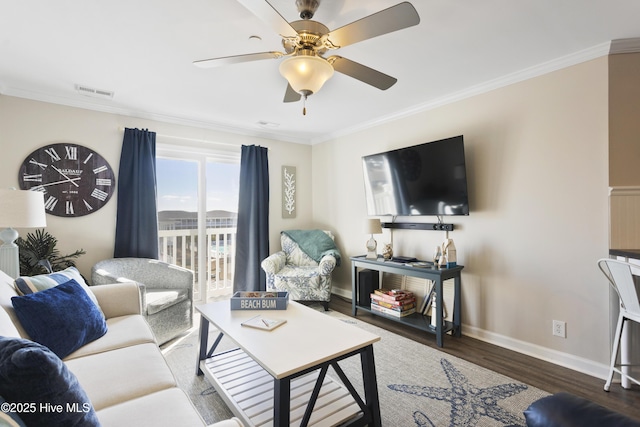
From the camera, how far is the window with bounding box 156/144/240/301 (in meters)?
3.71

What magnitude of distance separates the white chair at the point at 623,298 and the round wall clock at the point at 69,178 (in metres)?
4.29

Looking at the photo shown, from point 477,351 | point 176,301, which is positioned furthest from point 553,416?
point 176,301

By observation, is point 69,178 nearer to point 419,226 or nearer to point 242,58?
point 242,58

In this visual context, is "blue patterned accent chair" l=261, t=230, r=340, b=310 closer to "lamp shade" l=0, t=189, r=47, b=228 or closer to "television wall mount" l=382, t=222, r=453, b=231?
"television wall mount" l=382, t=222, r=453, b=231

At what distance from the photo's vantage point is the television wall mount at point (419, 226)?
3045mm

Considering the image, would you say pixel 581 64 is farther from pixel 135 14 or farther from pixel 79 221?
pixel 79 221

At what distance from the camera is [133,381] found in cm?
135

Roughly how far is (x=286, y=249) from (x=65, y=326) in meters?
2.78

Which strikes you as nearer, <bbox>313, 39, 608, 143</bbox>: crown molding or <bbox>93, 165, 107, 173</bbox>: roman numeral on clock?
<bbox>313, 39, 608, 143</bbox>: crown molding

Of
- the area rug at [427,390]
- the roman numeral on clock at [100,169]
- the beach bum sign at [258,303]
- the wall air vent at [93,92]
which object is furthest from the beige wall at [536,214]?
the roman numeral on clock at [100,169]

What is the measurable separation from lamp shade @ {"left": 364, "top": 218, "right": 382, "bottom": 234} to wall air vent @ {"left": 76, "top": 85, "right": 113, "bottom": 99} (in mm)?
2861

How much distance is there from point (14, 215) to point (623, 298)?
3816 mm

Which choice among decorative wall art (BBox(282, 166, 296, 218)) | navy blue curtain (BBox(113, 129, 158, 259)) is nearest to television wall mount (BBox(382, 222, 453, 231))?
decorative wall art (BBox(282, 166, 296, 218))

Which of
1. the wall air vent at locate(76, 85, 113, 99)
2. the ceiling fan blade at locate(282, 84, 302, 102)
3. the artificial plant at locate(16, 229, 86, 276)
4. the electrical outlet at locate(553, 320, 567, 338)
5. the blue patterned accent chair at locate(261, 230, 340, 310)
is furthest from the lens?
the blue patterned accent chair at locate(261, 230, 340, 310)
